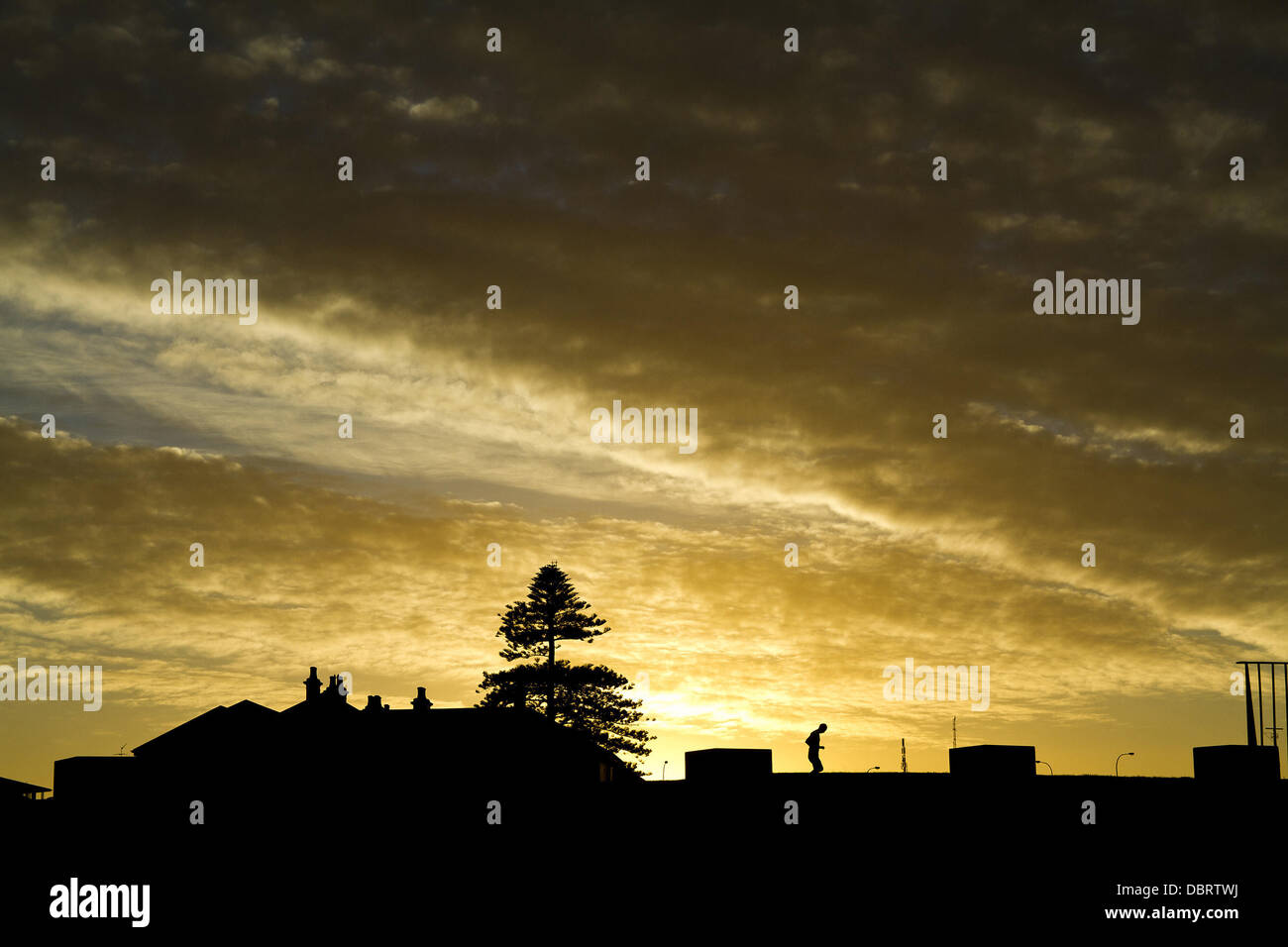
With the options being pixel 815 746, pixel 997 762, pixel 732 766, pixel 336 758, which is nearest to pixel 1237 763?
pixel 997 762

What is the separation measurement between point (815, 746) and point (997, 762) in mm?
4535

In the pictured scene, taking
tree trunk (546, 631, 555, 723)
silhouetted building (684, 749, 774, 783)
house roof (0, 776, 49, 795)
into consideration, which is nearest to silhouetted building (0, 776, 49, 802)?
house roof (0, 776, 49, 795)

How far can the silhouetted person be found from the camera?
2861 cm

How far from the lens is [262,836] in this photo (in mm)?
33062

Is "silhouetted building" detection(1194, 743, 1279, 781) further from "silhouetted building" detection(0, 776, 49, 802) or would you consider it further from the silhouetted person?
"silhouetted building" detection(0, 776, 49, 802)

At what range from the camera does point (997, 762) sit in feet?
88.3

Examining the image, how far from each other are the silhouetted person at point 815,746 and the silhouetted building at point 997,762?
316 cm

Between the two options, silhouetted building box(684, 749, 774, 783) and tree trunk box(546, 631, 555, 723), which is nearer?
silhouetted building box(684, 749, 774, 783)

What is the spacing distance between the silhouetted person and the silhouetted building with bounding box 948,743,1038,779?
124 inches

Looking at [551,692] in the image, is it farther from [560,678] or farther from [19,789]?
[19,789]

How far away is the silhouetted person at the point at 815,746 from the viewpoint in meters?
28.6
